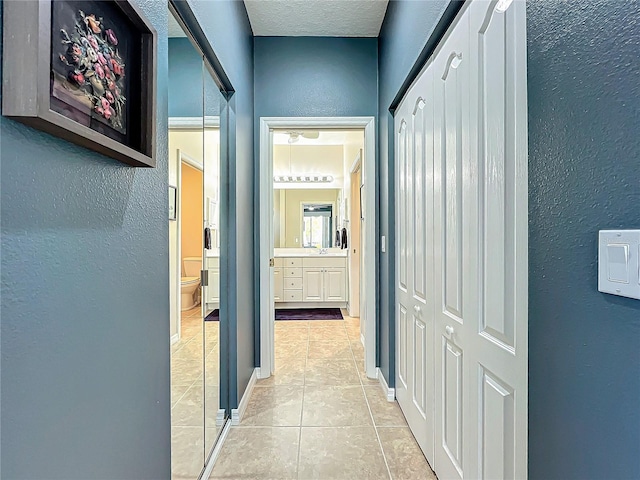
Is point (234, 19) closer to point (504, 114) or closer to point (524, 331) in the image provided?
point (504, 114)

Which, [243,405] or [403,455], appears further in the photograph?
[243,405]

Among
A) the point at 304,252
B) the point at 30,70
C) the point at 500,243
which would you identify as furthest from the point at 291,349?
the point at 30,70

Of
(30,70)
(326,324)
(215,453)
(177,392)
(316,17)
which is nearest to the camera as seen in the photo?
(30,70)

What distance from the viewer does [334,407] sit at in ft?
7.47

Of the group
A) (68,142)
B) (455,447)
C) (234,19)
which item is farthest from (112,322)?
(234,19)

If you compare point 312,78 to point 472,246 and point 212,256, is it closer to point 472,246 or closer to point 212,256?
point 212,256

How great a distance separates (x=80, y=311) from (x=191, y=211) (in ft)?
2.98

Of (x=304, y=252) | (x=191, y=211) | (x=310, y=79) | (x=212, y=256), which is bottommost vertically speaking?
(x=304, y=252)

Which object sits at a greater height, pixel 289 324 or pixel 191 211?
pixel 191 211

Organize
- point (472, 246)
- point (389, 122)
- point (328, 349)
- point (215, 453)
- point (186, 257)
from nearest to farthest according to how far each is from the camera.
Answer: point (472, 246) < point (186, 257) < point (215, 453) < point (389, 122) < point (328, 349)

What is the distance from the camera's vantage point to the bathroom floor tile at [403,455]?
65.1 inches

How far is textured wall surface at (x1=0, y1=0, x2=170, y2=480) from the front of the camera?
55 centimetres

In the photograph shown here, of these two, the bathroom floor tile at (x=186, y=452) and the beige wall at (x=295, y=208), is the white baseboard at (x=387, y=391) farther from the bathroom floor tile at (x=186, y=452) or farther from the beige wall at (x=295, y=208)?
the beige wall at (x=295, y=208)

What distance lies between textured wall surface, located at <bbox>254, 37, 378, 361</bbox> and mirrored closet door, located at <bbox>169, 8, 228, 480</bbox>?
0.74 metres
